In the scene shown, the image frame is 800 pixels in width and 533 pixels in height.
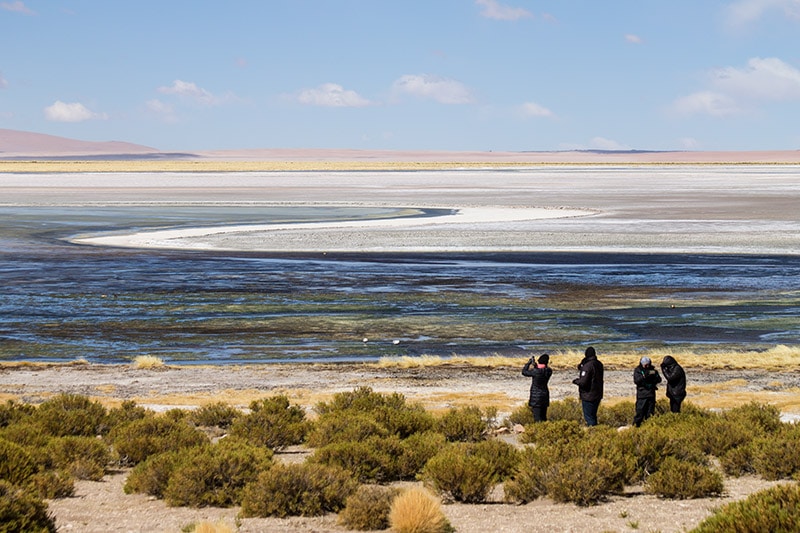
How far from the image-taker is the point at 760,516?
7.91m

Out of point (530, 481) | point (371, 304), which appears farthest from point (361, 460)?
point (371, 304)

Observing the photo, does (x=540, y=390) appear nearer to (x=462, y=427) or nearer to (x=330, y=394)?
(x=462, y=427)

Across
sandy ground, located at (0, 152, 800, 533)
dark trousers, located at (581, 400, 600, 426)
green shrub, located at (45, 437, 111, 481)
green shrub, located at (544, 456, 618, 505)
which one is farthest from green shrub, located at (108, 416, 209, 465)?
dark trousers, located at (581, 400, 600, 426)

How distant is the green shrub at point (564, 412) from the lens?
1541 cm

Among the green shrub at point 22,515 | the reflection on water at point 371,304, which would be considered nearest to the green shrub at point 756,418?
the reflection on water at point 371,304

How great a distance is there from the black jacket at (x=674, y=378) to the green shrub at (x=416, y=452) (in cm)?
330

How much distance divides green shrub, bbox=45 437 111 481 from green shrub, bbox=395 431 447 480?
3.26 meters

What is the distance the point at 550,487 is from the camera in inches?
419

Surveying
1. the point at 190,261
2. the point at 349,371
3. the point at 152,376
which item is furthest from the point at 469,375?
the point at 190,261

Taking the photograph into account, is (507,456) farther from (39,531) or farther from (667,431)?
(39,531)

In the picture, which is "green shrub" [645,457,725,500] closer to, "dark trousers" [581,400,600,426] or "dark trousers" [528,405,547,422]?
"dark trousers" [581,400,600,426]

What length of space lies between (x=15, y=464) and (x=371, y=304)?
1795 cm

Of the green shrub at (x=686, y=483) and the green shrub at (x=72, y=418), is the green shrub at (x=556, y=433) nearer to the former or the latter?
the green shrub at (x=686, y=483)

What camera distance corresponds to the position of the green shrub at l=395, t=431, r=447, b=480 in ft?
39.6
